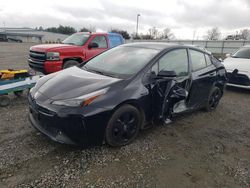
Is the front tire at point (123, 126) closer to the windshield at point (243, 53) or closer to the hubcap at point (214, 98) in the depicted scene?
the hubcap at point (214, 98)

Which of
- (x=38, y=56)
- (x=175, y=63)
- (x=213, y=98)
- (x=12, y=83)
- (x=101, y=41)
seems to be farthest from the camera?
(x=101, y=41)

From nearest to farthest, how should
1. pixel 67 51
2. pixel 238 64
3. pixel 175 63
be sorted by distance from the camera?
pixel 175 63 < pixel 67 51 < pixel 238 64

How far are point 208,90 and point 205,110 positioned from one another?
2.02ft

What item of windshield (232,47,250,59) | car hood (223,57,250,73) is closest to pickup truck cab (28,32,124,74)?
car hood (223,57,250,73)

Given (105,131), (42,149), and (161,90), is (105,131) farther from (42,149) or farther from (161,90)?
(161,90)

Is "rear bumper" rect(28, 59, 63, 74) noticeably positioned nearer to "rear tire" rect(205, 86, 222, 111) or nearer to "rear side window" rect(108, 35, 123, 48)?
"rear side window" rect(108, 35, 123, 48)

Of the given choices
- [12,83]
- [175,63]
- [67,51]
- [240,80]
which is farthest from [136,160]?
[240,80]

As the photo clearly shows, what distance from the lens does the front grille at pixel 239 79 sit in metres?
7.28

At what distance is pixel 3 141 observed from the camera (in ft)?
11.3

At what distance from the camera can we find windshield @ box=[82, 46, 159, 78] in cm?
366

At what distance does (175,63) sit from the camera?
4.16m

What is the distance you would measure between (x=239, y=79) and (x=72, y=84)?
6.20 m

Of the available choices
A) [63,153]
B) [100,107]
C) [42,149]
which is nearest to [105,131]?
[100,107]

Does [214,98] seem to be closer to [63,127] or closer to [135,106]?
[135,106]
